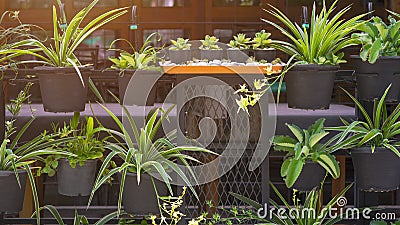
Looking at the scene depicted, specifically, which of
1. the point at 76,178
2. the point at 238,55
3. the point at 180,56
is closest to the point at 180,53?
the point at 180,56

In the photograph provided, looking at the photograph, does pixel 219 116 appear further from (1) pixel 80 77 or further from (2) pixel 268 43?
(1) pixel 80 77

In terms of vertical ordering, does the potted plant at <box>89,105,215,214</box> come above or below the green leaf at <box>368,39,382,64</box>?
below

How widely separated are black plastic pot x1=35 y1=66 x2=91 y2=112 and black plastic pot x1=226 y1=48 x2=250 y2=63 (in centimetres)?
57

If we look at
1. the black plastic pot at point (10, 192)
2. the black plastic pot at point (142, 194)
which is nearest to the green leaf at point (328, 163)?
the black plastic pot at point (142, 194)

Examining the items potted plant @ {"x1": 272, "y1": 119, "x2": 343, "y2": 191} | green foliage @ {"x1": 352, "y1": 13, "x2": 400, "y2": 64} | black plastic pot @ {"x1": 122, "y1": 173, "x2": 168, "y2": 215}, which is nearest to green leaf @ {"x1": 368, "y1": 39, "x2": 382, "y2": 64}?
green foliage @ {"x1": 352, "y1": 13, "x2": 400, "y2": 64}

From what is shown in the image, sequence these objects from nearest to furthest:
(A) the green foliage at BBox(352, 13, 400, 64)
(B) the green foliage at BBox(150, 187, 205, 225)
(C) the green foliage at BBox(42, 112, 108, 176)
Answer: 1. (B) the green foliage at BBox(150, 187, 205, 225)
2. (A) the green foliage at BBox(352, 13, 400, 64)
3. (C) the green foliage at BBox(42, 112, 108, 176)

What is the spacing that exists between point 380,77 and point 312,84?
277mm

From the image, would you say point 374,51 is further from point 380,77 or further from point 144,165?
point 144,165

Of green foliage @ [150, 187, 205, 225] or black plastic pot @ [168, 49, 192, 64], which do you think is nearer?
green foliage @ [150, 187, 205, 225]

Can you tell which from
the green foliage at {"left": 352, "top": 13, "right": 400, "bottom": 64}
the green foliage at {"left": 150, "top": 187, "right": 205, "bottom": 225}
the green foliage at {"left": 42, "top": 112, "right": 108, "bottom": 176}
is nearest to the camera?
the green foliage at {"left": 150, "top": 187, "right": 205, "bottom": 225}

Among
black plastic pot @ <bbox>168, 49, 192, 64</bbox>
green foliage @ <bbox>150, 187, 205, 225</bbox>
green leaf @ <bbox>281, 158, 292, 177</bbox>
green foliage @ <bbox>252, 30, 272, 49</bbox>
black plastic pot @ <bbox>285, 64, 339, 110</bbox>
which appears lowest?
green foliage @ <bbox>150, 187, 205, 225</bbox>

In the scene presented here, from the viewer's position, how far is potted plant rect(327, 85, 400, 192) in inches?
102

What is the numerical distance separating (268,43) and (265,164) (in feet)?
1.64

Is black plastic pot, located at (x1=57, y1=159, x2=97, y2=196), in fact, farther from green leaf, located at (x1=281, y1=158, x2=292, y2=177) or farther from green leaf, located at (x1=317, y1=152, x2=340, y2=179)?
green leaf, located at (x1=317, y1=152, x2=340, y2=179)
